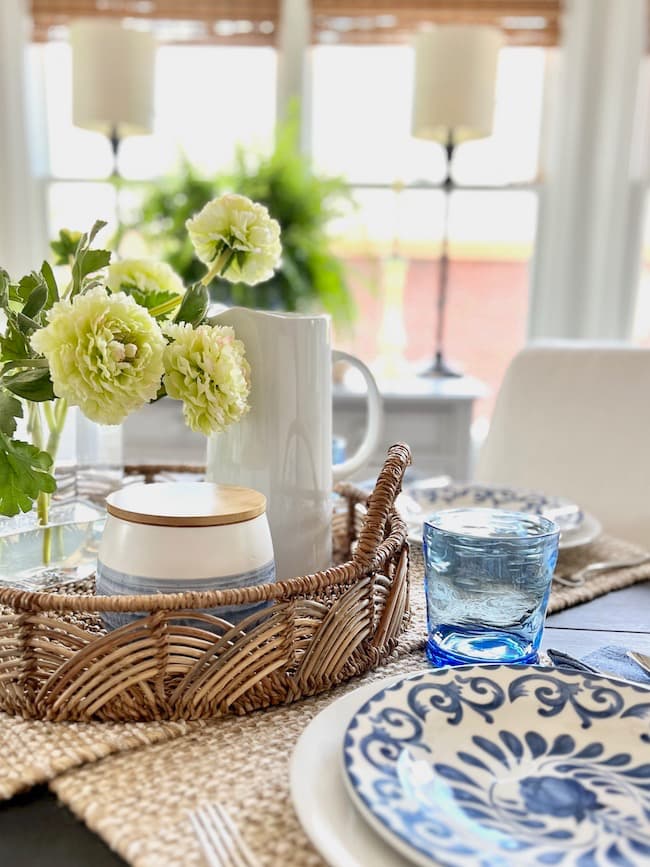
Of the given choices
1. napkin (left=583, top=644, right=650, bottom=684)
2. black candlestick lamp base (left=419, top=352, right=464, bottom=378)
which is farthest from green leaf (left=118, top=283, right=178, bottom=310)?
black candlestick lamp base (left=419, top=352, right=464, bottom=378)

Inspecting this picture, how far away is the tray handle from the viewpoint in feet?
1.98

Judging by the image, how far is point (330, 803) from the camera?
42cm

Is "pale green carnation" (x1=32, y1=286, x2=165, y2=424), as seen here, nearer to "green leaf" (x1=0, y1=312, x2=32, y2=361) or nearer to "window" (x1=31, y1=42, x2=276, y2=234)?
"green leaf" (x1=0, y1=312, x2=32, y2=361)

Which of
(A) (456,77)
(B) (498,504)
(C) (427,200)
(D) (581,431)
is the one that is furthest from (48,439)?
(C) (427,200)

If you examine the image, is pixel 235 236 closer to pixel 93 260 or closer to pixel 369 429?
pixel 93 260

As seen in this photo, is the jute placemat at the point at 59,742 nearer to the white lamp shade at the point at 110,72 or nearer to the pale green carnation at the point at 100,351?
the pale green carnation at the point at 100,351

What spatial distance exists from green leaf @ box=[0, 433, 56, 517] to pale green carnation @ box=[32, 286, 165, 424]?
58mm

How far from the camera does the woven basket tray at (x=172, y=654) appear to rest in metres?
0.52

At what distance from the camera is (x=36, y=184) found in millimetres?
→ 2930

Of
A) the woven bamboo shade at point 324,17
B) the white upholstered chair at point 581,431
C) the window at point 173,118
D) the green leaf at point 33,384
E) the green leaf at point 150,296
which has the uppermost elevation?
the woven bamboo shade at point 324,17

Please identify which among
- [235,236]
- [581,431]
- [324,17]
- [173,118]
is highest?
[324,17]

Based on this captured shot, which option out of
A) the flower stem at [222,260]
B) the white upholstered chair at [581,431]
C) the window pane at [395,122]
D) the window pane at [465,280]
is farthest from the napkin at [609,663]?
the window pane at [395,122]

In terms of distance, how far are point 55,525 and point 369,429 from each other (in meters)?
0.30

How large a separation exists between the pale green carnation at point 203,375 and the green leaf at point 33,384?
84 millimetres
